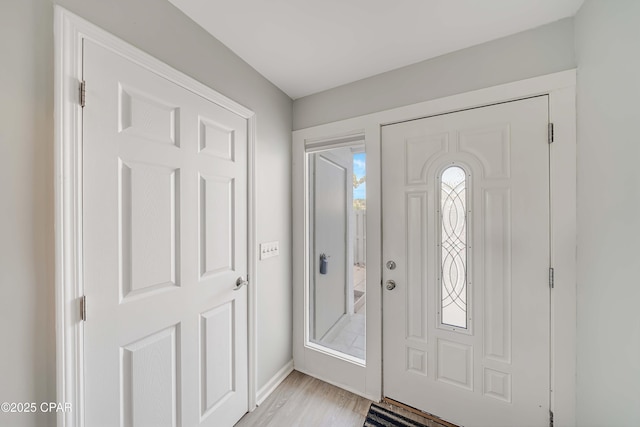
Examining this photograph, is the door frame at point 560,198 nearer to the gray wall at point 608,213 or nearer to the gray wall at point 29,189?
the gray wall at point 608,213

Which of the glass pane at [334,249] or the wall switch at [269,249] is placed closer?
the wall switch at [269,249]

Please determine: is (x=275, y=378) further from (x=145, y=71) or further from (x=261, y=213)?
(x=145, y=71)

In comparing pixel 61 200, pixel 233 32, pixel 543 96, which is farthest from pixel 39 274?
pixel 543 96

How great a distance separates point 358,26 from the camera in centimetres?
126

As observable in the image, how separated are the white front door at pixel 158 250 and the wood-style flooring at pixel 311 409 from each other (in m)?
0.18

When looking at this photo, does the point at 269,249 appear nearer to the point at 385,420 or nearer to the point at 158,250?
the point at 158,250

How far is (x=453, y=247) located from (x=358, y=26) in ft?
4.45

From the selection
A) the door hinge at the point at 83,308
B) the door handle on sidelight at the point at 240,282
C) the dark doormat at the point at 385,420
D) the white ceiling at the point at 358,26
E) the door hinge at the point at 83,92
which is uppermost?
the white ceiling at the point at 358,26

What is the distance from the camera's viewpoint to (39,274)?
0.77 meters

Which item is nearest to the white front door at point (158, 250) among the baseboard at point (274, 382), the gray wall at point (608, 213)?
the baseboard at point (274, 382)

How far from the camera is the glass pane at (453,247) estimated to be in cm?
143

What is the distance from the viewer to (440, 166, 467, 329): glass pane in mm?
1426

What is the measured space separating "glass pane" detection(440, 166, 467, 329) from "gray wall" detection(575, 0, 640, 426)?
49cm

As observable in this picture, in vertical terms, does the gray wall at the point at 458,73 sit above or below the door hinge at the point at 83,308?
above
